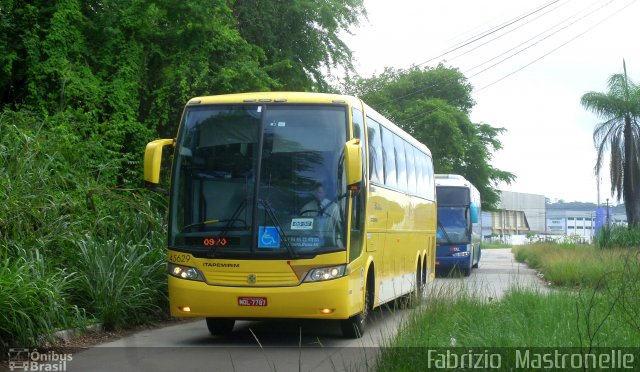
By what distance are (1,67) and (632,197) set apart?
27.6 meters

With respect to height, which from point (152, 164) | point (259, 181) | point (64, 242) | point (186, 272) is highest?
point (152, 164)

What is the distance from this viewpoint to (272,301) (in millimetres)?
11625

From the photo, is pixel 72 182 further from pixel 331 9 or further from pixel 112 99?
pixel 331 9

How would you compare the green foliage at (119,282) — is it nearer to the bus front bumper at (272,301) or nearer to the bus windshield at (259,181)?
the bus windshield at (259,181)

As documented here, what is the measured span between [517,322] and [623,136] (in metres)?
31.9

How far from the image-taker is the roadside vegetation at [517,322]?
26.2 feet

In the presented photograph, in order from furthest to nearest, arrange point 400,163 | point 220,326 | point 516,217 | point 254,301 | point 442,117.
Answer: point 516,217 < point 442,117 < point 400,163 < point 220,326 < point 254,301

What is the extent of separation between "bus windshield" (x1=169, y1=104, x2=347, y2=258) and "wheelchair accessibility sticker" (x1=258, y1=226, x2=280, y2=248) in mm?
13

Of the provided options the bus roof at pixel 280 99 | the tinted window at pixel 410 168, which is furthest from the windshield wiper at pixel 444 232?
the bus roof at pixel 280 99

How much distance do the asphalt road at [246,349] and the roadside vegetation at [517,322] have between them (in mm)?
239

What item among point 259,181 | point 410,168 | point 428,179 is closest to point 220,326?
point 259,181

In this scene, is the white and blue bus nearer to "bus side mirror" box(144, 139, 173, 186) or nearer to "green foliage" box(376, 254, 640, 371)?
"green foliage" box(376, 254, 640, 371)

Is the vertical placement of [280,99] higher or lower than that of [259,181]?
higher

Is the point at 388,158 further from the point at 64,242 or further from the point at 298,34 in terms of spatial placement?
the point at 298,34
